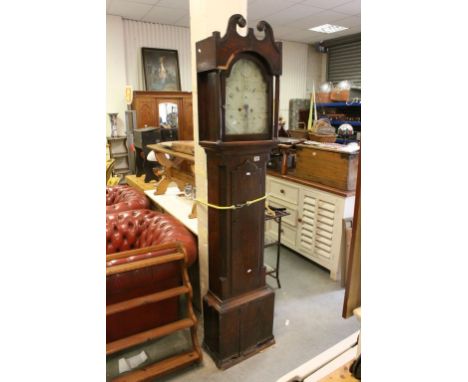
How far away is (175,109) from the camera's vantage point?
239 inches

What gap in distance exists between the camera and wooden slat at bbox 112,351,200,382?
6.01ft

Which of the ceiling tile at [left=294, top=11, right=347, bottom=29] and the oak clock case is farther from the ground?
the ceiling tile at [left=294, top=11, right=347, bottom=29]

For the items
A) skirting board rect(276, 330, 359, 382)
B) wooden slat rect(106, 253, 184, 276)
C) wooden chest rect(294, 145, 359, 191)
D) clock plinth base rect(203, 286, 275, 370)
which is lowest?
clock plinth base rect(203, 286, 275, 370)

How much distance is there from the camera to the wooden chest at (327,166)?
2775mm

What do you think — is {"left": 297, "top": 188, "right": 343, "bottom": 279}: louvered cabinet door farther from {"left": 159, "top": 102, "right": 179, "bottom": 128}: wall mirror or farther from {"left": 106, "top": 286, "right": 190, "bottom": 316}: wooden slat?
{"left": 159, "top": 102, "right": 179, "bottom": 128}: wall mirror

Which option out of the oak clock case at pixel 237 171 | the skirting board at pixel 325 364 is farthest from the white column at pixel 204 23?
the skirting board at pixel 325 364

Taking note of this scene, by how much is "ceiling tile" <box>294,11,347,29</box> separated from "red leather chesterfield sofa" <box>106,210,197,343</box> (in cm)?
497

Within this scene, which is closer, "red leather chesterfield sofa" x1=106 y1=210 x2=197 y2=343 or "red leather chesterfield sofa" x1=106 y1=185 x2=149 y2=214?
"red leather chesterfield sofa" x1=106 y1=210 x2=197 y2=343

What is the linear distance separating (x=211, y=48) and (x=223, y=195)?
767 millimetres

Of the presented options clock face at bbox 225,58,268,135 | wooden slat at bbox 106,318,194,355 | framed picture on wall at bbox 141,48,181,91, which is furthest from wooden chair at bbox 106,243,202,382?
framed picture on wall at bbox 141,48,181,91

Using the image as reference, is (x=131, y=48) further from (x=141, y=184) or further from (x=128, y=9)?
(x=141, y=184)

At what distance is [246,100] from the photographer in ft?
5.72

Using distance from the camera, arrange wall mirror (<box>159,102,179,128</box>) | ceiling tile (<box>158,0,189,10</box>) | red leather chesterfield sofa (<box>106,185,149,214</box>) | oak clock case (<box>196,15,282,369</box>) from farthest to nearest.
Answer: wall mirror (<box>159,102,179,128</box>), ceiling tile (<box>158,0,189,10</box>), red leather chesterfield sofa (<box>106,185,149,214</box>), oak clock case (<box>196,15,282,369</box>)
